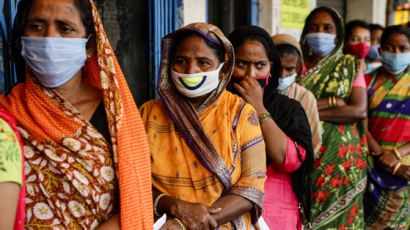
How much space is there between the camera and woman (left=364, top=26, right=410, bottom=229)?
3.82 m

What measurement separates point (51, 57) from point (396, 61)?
3.30m

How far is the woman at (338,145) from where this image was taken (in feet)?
10.9

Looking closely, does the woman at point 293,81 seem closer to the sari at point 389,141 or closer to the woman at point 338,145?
the woman at point 338,145

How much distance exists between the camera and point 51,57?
64.9 inches

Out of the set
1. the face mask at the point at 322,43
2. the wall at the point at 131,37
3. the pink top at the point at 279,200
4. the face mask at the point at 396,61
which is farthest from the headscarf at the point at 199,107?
the face mask at the point at 396,61

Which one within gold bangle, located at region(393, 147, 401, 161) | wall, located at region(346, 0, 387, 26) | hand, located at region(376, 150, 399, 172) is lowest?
hand, located at region(376, 150, 399, 172)

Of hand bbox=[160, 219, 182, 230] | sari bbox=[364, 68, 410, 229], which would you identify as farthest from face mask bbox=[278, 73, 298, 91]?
sari bbox=[364, 68, 410, 229]

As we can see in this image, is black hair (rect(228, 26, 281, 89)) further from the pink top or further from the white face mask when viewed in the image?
the pink top

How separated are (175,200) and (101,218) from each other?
33cm

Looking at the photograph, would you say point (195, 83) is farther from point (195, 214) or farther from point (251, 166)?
point (195, 214)

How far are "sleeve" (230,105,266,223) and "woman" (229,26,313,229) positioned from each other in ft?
0.99

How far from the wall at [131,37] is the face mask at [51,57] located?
1647 millimetres

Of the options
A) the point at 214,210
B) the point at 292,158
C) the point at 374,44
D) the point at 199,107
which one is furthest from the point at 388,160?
the point at 374,44

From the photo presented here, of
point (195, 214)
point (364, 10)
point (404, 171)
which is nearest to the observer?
point (195, 214)
